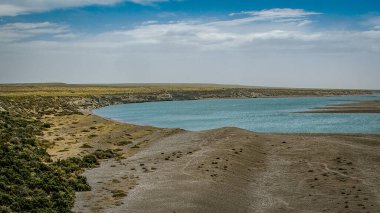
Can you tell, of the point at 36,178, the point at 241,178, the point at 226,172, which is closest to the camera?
the point at 36,178

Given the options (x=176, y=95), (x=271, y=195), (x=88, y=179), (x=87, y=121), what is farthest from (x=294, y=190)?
(x=176, y=95)

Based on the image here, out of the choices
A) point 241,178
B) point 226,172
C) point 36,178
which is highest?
point 36,178

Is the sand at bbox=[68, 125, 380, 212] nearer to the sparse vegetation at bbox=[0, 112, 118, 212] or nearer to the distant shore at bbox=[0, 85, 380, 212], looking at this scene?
the distant shore at bbox=[0, 85, 380, 212]

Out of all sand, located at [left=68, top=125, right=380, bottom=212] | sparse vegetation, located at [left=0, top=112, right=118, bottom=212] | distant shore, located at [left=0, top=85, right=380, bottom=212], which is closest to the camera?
sparse vegetation, located at [left=0, top=112, right=118, bottom=212]

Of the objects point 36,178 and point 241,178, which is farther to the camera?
point 241,178

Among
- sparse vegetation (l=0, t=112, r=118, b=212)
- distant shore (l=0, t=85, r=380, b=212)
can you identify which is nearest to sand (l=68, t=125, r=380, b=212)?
distant shore (l=0, t=85, r=380, b=212)

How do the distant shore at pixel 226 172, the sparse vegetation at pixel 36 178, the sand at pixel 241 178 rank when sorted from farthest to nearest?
the distant shore at pixel 226 172
the sand at pixel 241 178
the sparse vegetation at pixel 36 178

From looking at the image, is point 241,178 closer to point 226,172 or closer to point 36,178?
point 226,172

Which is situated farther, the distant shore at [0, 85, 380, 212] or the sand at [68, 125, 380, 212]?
the distant shore at [0, 85, 380, 212]

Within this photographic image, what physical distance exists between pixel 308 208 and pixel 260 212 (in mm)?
2865

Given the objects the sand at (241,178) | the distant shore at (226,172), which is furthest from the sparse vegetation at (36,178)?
the sand at (241,178)

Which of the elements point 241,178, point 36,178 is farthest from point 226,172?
point 36,178

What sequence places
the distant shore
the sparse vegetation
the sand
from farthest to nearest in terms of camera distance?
the distant shore < the sand < the sparse vegetation

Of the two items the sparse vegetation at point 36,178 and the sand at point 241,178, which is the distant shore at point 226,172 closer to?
the sand at point 241,178
